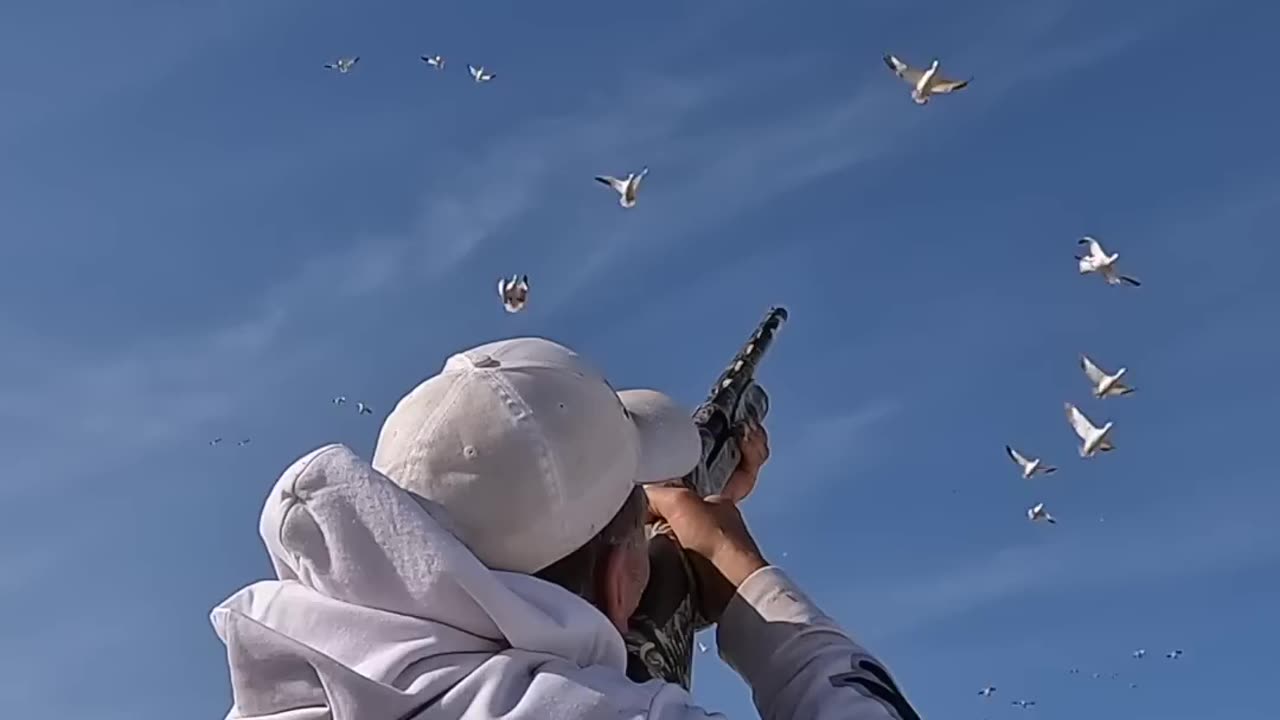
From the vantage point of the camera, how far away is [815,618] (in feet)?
8.46

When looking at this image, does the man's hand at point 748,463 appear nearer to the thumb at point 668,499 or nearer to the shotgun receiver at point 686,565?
the shotgun receiver at point 686,565

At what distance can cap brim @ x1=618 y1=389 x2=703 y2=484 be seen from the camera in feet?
8.44

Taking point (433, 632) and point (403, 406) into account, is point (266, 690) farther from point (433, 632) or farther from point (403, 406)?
point (403, 406)

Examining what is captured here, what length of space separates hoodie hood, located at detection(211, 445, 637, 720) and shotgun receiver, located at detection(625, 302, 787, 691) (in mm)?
308

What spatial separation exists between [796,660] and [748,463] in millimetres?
634

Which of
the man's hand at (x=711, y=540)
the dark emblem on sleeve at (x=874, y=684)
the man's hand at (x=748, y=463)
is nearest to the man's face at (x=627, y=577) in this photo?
the man's hand at (x=711, y=540)

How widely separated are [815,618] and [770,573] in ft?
0.39

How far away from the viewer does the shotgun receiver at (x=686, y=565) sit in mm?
2625

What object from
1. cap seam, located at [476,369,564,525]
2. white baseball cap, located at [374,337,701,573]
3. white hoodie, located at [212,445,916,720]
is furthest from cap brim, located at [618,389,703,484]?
white hoodie, located at [212,445,916,720]

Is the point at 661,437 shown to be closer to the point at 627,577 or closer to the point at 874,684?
the point at 627,577

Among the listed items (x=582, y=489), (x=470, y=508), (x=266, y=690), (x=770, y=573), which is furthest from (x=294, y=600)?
(x=770, y=573)

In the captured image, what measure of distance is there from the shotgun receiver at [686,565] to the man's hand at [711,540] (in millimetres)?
24

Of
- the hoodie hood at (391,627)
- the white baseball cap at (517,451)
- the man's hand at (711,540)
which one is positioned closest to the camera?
the hoodie hood at (391,627)

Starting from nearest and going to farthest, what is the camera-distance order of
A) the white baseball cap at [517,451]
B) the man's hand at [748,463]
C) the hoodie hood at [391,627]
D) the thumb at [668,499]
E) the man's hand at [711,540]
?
the hoodie hood at [391,627] → the white baseball cap at [517,451] → the man's hand at [711,540] → the thumb at [668,499] → the man's hand at [748,463]
